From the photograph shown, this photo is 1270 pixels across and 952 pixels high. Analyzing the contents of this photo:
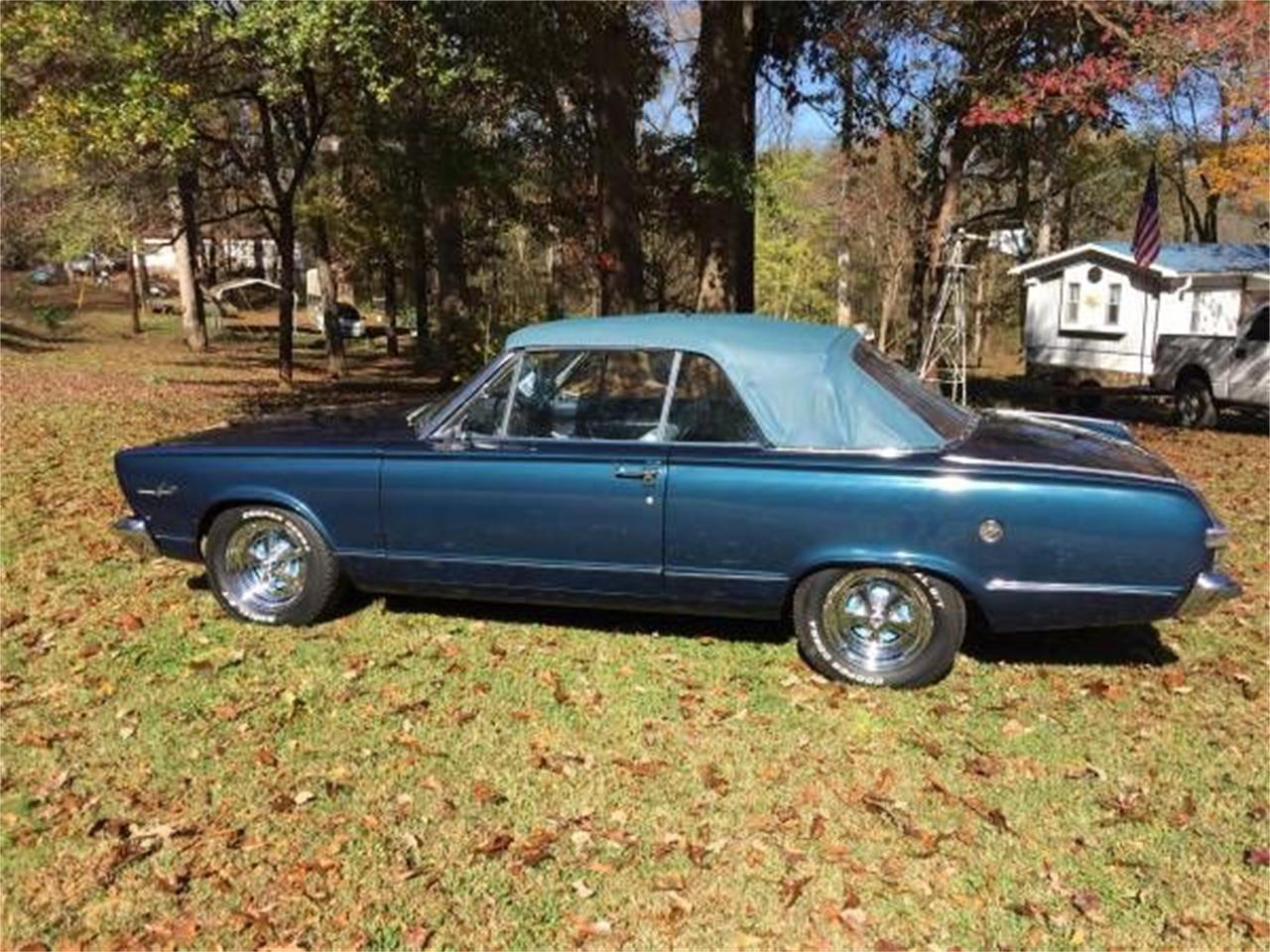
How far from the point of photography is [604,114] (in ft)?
47.4

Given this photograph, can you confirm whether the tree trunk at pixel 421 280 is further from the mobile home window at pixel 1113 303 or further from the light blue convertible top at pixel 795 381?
the light blue convertible top at pixel 795 381

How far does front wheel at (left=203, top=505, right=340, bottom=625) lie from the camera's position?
213 inches

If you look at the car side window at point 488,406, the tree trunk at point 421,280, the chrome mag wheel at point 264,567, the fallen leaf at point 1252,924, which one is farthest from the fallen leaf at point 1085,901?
the tree trunk at point 421,280

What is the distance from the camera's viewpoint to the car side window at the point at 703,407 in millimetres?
4996

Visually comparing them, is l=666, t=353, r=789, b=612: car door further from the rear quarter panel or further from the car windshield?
the car windshield

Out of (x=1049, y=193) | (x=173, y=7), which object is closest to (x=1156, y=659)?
(x=173, y=7)

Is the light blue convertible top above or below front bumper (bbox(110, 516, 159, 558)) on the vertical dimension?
above

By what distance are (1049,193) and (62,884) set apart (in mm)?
29997

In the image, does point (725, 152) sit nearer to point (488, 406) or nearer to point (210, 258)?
point (488, 406)

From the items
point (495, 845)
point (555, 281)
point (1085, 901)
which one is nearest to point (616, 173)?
point (555, 281)

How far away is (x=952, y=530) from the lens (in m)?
4.61

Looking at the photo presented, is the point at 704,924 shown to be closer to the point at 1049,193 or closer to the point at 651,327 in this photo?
the point at 651,327

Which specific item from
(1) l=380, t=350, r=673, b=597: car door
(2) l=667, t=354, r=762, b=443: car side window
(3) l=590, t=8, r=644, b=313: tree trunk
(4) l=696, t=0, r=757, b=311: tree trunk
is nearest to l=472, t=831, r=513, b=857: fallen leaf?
(1) l=380, t=350, r=673, b=597: car door

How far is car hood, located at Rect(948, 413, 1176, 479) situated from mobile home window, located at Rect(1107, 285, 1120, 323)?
2035 centimetres
